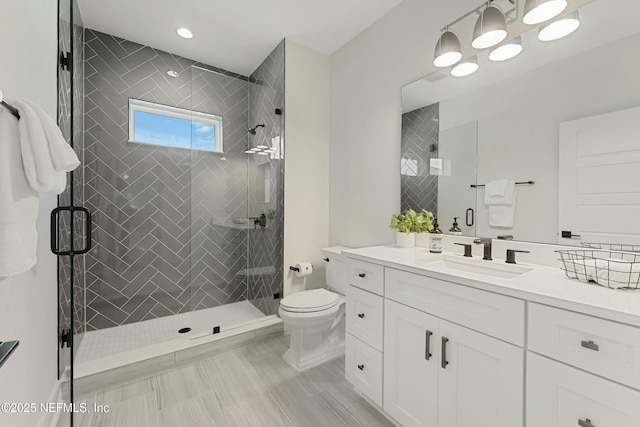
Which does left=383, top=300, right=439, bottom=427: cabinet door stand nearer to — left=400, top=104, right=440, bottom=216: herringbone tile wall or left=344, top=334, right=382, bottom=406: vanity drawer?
left=344, top=334, right=382, bottom=406: vanity drawer

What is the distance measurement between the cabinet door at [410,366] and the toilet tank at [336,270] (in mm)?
870

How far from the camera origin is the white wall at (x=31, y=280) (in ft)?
2.99

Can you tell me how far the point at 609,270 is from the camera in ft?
3.07

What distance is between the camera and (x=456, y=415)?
1117mm

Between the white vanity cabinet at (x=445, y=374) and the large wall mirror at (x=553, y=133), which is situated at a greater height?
the large wall mirror at (x=553, y=133)

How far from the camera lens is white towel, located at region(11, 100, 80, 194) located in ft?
2.50

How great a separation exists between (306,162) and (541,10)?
190 cm

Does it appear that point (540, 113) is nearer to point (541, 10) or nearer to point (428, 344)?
point (541, 10)

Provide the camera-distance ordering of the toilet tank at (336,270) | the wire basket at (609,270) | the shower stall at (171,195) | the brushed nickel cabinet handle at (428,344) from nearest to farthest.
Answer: the wire basket at (609,270) < the brushed nickel cabinet handle at (428,344) < the toilet tank at (336,270) < the shower stall at (171,195)

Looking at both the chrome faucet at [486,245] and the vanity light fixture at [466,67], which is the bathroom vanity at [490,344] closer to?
the chrome faucet at [486,245]

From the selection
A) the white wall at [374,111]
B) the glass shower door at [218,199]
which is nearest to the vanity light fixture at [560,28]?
the white wall at [374,111]

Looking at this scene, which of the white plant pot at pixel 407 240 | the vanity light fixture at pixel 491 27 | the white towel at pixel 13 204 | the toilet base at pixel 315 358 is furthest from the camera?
the toilet base at pixel 315 358

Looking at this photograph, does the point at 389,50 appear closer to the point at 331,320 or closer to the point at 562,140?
the point at 562,140

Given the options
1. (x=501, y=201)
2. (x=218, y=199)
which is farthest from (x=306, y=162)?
(x=501, y=201)
